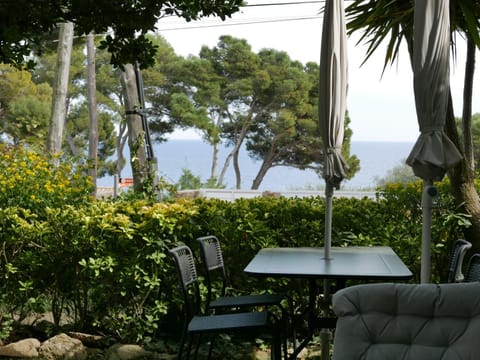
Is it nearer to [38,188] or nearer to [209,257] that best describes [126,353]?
[209,257]

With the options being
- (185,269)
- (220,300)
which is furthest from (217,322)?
(220,300)

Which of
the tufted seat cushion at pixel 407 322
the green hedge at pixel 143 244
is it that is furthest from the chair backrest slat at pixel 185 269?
the tufted seat cushion at pixel 407 322

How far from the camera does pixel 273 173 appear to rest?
300 feet

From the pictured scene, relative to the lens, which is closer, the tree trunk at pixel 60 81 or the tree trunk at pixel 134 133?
the tree trunk at pixel 134 133

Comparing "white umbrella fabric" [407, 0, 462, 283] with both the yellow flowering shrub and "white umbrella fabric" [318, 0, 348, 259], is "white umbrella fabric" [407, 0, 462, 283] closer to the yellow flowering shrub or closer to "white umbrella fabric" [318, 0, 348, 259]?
"white umbrella fabric" [318, 0, 348, 259]

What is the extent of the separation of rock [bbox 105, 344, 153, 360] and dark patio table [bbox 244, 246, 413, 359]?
1127 millimetres

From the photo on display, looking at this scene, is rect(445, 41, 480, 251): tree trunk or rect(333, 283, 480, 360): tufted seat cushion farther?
rect(445, 41, 480, 251): tree trunk

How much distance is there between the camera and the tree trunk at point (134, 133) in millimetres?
6628

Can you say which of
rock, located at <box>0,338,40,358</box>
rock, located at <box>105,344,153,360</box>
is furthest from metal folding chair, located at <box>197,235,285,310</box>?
rock, located at <box>0,338,40,358</box>

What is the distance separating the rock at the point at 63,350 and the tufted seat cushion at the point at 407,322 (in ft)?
8.90

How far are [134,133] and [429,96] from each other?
16.2ft

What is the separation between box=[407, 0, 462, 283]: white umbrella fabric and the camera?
304 centimetres

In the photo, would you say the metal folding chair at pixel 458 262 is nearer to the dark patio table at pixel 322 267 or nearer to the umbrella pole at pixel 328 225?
the dark patio table at pixel 322 267

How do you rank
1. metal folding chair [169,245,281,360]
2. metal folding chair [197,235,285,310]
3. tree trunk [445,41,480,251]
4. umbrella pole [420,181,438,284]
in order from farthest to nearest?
tree trunk [445,41,480,251] → metal folding chair [197,235,285,310] → metal folding chair [169,245,281,360] → umbrella pole [420,181,438,284]
